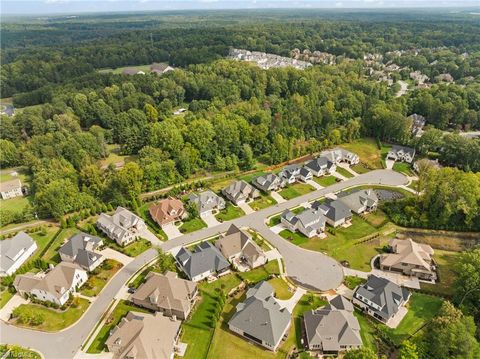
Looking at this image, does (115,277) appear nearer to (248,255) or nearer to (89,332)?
(89,332)

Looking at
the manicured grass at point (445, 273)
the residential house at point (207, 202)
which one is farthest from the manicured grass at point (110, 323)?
the manicured grass at point (445, 273)

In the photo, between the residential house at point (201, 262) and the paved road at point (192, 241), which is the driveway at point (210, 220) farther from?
the residential house at point (201, 262)

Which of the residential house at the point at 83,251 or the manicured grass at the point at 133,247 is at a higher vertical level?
the residential house at the point at 83,251

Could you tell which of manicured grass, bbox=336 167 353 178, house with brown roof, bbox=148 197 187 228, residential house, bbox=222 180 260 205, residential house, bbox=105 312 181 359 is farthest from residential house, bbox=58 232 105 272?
manicured grass, bbox=336 167 353 178

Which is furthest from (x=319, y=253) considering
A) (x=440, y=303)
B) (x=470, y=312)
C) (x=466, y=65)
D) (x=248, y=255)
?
(x=466, y=65)

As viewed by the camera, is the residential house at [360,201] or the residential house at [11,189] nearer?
the residential house at [360,201]

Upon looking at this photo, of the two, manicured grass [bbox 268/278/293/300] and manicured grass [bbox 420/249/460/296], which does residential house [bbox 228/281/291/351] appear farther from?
manicured grass [bbox 420/249/460/296]
